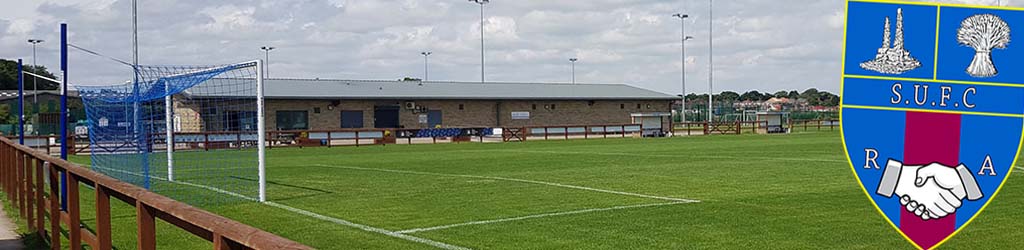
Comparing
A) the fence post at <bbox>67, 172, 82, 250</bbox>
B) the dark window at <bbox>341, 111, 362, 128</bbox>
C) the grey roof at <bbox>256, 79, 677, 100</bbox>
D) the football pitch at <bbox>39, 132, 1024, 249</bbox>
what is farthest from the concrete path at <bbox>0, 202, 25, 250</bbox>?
the dark window at <bbox>341, 111, 362, 128</bbox>

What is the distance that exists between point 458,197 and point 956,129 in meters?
9.66

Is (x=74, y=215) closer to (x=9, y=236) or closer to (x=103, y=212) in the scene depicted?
(x=103, y=212)

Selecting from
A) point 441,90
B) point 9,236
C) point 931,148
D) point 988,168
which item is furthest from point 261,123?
point 441,90

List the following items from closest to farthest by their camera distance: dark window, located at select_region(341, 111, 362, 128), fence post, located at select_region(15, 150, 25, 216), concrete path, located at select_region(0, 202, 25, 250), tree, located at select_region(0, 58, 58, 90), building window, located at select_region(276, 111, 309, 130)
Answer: concrete path, located at select_region(0, 202, 25, 250), fence post, located at select_region(15, 150, 25, 216), building window, located at select_region(276, 111, 309, 130), dark window, located at select_region(341, 111, 362, 128), tree, located at select_region(0, 58, 58, 90)

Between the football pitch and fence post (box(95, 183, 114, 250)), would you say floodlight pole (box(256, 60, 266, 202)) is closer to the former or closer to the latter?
the football pitch

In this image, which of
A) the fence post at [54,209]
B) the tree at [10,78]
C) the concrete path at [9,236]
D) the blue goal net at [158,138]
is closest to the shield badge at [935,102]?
the fence post at [54,209]

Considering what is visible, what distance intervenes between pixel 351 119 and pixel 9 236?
42.5 metres

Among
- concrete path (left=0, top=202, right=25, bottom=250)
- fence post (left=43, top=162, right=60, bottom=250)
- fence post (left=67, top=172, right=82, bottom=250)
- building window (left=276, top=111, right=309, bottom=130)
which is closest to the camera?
fence post (left=67, top=172, right=82, bottom=250)

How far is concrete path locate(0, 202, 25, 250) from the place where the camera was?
9.62 meters

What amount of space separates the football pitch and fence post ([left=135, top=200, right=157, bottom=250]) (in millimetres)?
4326

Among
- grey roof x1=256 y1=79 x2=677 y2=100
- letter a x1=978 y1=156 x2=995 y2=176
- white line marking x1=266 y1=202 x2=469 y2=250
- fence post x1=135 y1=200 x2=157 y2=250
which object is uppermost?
grey roof x1=256 y1=79 x2=677 y2=100

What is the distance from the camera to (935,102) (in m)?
5.50

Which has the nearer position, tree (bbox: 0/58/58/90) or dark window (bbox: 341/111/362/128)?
dark window (bbox: 341/111/362/128)

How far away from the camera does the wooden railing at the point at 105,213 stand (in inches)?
142
